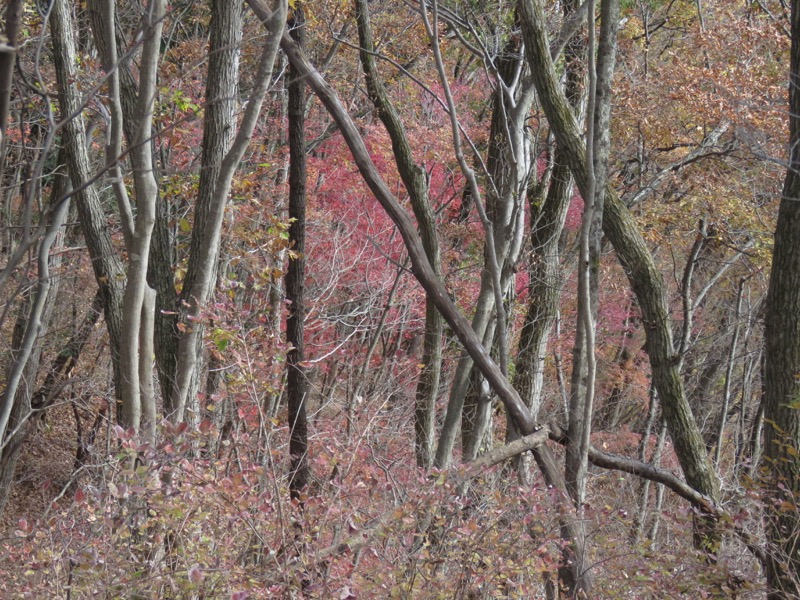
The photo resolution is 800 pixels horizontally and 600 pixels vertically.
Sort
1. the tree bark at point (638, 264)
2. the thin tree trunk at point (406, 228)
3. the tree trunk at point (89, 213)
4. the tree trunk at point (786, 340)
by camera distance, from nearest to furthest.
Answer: the thin tree trunk at point (406, 228), the tree trunk at point (786, 340), the tree bark at point (638, 264), the tree trunk at point (89, 213)

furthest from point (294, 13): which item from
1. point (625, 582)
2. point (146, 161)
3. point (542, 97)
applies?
point (625, 582)

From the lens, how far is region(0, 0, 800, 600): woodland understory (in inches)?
150

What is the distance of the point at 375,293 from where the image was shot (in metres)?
11.8

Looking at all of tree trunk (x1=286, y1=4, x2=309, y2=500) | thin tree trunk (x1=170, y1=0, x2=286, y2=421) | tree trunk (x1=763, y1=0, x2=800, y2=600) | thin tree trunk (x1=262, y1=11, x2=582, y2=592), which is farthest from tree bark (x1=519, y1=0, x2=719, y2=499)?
thin tree trunk (x1=170, y1=0, x2=286, y2=421)

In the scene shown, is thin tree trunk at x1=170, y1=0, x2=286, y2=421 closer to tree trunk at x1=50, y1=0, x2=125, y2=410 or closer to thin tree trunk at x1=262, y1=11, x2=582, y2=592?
thin tree trunk at x1=262, y1=11, x2=582, y2=592

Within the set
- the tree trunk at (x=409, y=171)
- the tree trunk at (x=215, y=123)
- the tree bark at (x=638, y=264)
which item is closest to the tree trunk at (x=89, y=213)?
the tree trunk at (x=215, y=123)

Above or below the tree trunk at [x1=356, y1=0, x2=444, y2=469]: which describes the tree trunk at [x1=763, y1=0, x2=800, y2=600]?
below

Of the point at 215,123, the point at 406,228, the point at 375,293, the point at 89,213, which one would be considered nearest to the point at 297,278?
the point at 215,123

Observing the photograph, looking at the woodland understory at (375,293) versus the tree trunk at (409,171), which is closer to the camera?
the woodland understory at (375,293)

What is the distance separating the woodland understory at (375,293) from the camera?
12.5ft

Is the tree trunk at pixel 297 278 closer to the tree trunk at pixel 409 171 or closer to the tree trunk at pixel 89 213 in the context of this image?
the tree trunk at pixel 409 171

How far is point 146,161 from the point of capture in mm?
3809

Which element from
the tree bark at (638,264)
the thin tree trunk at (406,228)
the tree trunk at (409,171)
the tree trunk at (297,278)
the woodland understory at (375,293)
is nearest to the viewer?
the woodland understory at (375,293)

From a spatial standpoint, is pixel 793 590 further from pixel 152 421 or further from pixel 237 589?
pixel 152 421
